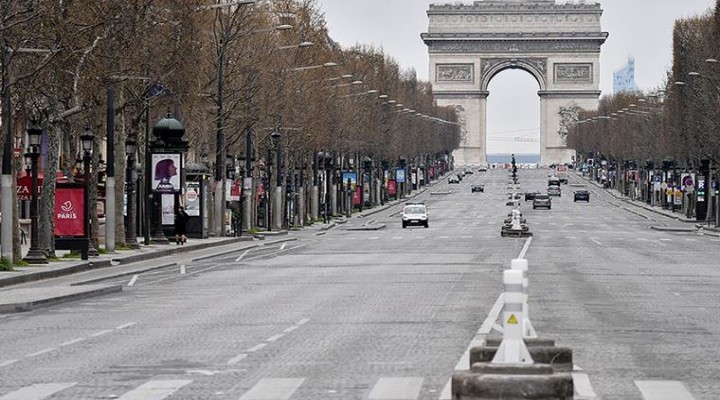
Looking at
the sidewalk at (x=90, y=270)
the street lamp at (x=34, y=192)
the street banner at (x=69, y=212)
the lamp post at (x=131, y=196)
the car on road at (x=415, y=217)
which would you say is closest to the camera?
the sidewalk at (x=90, y=270)

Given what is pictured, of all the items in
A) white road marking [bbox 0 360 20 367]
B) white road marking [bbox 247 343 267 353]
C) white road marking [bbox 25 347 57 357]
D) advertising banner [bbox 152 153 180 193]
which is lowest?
white road marking [bbox 25 347 57 357]

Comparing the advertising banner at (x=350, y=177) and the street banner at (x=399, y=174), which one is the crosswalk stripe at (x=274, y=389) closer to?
the advertising banner at (x=350, y=177)

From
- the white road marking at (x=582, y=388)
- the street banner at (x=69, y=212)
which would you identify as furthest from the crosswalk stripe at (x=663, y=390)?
the street banner at (x=69, y=212)

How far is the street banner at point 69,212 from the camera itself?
5344 cm

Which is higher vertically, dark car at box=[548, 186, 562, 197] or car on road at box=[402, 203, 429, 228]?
car on road at box=[402, 203, 429, 228]

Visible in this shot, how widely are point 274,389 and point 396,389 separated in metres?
1.14

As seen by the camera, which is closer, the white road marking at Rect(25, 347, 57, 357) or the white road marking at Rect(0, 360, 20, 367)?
the white road marking at Rect(0, 360, 20, 367)

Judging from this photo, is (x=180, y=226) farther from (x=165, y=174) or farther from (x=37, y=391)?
(x=37, y=391)

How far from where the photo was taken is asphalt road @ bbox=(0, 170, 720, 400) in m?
18.5

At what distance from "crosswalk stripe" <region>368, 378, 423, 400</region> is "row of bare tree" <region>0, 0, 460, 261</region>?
25.9m

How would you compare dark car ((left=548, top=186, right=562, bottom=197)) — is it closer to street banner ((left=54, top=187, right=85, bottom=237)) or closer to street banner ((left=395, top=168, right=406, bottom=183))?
street banner ((left=395, top=168, right=406, bottom=183))

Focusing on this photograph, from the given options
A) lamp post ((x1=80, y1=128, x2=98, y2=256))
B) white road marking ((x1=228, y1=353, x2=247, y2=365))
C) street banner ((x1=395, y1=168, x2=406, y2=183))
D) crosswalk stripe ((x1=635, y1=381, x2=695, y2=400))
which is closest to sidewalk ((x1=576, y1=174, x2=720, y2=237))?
street banner ((x1=395, y1=168, x2=406, y2=183))

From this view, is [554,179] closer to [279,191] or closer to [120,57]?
[279,191]

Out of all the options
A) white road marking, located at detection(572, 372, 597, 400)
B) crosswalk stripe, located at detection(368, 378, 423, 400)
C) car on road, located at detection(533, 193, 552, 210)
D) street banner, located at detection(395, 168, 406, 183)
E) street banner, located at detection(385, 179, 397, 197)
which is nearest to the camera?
white road marking, located at detection(572, 372, 597, 400)
